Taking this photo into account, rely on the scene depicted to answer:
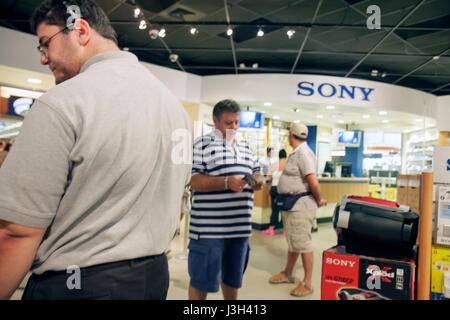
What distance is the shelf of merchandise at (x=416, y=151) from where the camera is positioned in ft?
33.6

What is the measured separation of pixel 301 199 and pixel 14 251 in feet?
8.86

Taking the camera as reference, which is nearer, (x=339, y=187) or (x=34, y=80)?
(x=34, y=80)

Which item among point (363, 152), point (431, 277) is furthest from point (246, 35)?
point (363, 152)

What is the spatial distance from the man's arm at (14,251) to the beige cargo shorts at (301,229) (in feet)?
8.78

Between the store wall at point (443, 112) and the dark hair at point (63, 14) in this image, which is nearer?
the dark hair at point (63, 14)

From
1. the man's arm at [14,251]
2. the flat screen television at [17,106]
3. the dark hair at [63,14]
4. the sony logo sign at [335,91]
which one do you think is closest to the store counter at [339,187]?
the sony logo sign at [335,91]

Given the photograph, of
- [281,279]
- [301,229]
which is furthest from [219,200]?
[281,279]

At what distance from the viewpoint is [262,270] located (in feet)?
11.8

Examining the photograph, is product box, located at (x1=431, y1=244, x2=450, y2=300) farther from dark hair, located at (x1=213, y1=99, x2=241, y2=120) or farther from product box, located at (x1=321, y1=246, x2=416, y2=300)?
dark hair, located at (x1=213, y1=99, x2=241, y2=120)

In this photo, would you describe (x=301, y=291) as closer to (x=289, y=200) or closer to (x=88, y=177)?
(x=289, y=200)

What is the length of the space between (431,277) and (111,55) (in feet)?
6.06

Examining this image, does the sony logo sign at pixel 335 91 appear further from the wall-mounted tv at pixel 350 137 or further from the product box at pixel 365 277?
the product box at pixel 365 277

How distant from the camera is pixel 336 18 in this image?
16.1 ft
